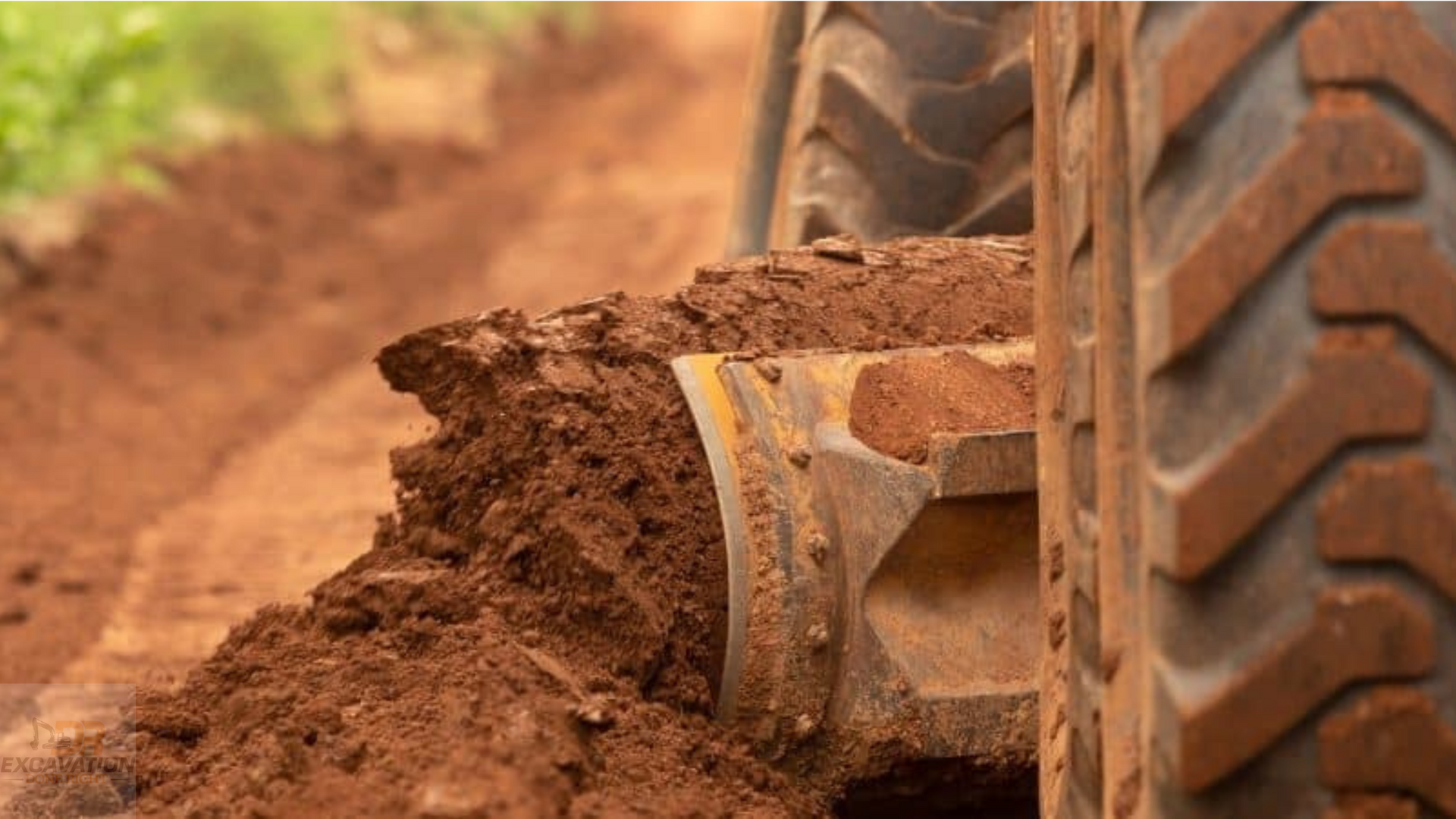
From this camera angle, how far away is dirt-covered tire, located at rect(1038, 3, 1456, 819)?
175cm

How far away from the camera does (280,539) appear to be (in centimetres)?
543

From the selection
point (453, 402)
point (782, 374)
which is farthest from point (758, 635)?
point (453, 402)

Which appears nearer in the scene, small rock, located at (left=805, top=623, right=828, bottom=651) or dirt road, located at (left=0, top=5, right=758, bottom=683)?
small rock, located at (left=805, top=623, right=828, bottom=651)

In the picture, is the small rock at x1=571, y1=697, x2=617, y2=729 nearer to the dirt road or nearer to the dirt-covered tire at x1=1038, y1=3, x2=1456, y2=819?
the dirt-covered tire at x1=1038, y1=3, x2=1456, y2=819

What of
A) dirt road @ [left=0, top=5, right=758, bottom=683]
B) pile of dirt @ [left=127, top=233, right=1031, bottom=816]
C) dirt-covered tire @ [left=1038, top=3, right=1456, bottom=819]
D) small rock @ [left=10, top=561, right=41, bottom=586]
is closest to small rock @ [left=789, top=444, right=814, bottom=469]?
pile of dirt @ [left=127, top=233, right=1031, bottom=816]

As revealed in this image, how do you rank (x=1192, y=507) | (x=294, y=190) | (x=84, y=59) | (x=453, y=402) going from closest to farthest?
(x=1192, y=507) → (x=453, y=402) → (x=84, y=59) → (x=294, y=190)

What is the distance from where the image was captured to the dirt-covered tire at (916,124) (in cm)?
370

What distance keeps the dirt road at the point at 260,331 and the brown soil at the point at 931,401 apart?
4.96 feet

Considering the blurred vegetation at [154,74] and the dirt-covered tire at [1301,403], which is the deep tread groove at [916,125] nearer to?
the dirt-covered tire at [1301,403]

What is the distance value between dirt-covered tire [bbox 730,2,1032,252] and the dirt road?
1.45 metres

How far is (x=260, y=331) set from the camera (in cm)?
838

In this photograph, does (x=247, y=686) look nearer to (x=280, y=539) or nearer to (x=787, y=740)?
(x=787, y=740)

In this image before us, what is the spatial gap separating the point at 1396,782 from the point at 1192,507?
298 mm

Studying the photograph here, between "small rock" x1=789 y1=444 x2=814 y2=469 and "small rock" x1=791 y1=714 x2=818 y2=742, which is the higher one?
"small rock" x1=789 y1=444 x2=814 y2=469
